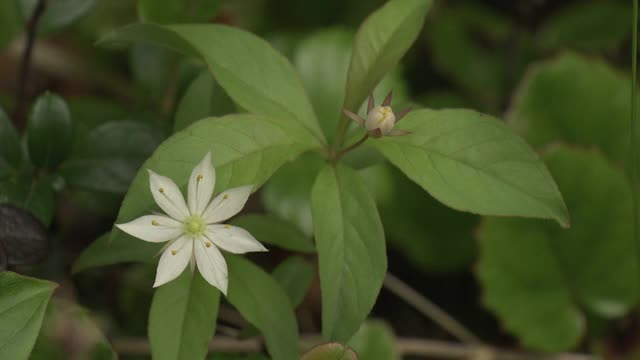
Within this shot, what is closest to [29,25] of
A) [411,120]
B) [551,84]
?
[411,120]

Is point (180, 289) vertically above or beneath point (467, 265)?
above

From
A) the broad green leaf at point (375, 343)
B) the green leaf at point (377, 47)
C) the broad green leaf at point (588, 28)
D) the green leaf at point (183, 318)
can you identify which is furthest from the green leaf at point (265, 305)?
the broad green leaf at point (588, 28)

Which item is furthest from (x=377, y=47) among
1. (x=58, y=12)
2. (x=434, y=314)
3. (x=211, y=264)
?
(x=434, y=314)

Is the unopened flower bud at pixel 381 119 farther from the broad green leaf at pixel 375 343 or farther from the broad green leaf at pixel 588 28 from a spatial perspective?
the broad green leaf at pixel 588 28

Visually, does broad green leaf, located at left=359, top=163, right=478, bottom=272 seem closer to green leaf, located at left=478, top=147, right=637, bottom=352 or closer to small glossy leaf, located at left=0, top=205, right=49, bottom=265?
green leaf, located at left=478, top=147, right=637, bottom=352

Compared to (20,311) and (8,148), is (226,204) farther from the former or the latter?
(8,148)

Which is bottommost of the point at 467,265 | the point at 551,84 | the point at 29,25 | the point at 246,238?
the point at 467,265

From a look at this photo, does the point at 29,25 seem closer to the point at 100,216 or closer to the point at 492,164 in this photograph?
the point at 100,216
